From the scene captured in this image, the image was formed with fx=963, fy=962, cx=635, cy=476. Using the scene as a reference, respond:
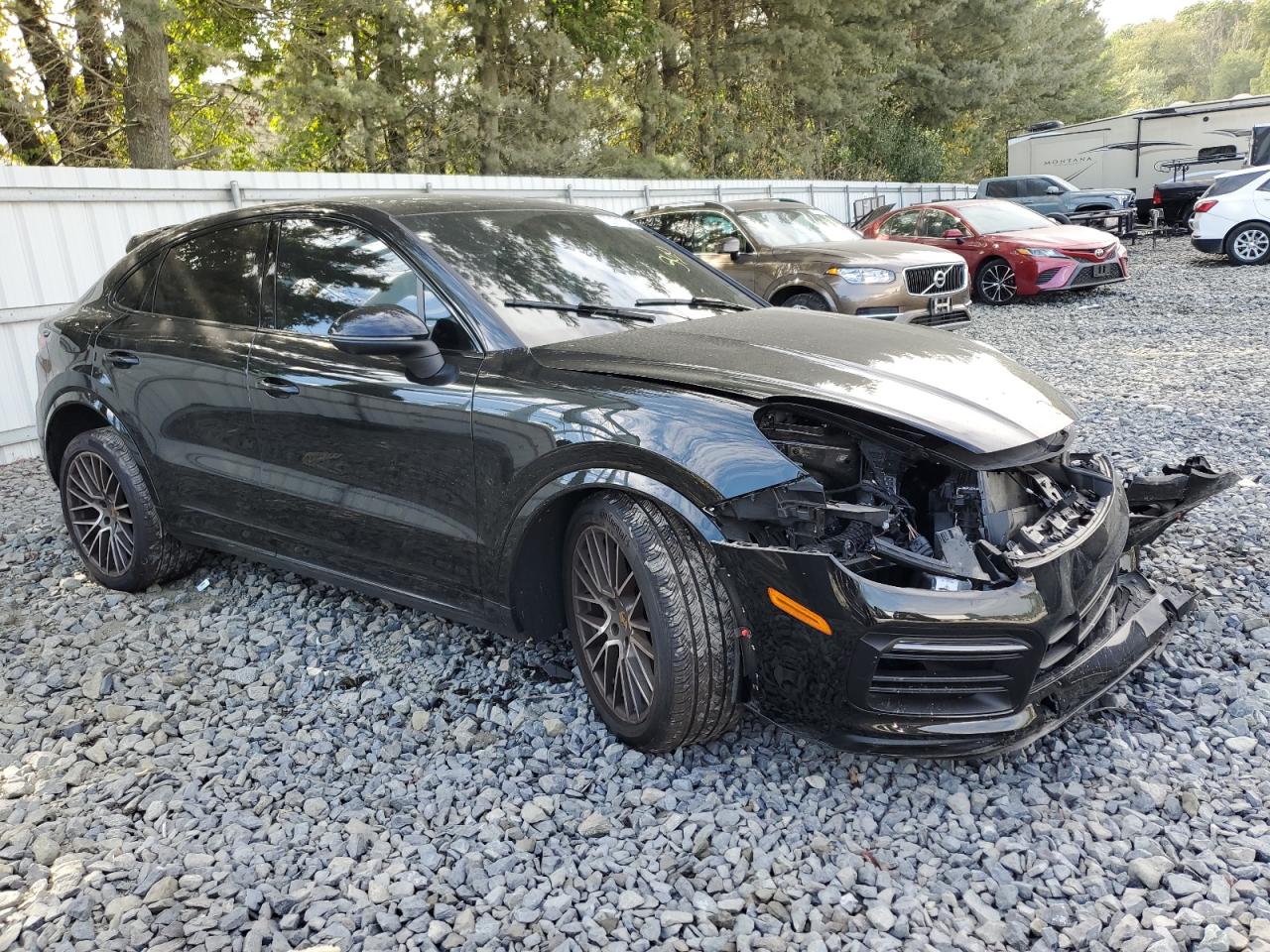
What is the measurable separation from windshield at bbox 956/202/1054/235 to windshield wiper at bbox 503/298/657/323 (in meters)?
11.4

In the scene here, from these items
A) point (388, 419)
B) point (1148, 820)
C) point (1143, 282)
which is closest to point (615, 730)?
point (388, 419)

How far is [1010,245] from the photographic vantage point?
509 inches

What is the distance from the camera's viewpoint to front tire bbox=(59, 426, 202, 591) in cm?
423

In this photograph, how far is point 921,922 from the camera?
2217 millimetres

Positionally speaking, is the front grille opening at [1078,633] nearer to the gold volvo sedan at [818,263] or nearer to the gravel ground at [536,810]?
the gravel ground at [536,810]

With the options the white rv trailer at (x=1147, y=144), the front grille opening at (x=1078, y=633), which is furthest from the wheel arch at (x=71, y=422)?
the white rv trailer at (x=1147, y=144)

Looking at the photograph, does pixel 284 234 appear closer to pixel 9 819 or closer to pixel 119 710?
pixel 119 710

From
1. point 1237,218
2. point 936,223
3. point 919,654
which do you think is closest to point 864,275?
point 936,223

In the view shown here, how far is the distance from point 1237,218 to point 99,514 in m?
16.2

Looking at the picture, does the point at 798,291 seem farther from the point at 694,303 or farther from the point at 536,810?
the point at 536,810

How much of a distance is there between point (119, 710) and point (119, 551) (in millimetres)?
1207

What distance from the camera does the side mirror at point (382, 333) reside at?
115 inches

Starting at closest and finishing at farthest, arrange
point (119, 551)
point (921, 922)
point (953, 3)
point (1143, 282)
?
point (921, 922), point (119, 551), point (1143, 282), point (953, 3)

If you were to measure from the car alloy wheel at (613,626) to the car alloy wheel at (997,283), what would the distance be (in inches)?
458
